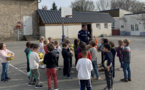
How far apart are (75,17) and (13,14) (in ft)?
34.7

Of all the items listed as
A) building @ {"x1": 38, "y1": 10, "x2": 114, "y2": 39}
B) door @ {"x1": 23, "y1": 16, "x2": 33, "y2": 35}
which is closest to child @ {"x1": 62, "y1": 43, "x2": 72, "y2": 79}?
building @ {"x1": 38, "y1": 10, "x2": 114, "y2": 39}

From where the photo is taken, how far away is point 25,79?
7.11 m

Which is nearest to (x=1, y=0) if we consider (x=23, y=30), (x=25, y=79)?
(x=23, y=30)

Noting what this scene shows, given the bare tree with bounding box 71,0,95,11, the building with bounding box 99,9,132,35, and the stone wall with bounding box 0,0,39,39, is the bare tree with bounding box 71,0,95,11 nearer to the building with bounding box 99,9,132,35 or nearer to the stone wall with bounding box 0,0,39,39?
the building with bounding box 99,9,132,35

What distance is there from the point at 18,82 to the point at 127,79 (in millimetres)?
4358

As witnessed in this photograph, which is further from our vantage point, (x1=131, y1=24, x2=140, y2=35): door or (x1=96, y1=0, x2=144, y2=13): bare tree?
(x1=96, y1=0, x2=144, y2=13): bare tree

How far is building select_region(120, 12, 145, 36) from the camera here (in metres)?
35.4

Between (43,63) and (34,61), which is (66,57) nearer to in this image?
(43,63)

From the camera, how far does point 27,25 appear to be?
86.6ft

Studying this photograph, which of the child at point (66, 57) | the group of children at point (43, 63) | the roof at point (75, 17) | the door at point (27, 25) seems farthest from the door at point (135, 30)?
the group of children at point (43, 63)

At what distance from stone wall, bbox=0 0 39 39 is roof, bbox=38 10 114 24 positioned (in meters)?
1.76

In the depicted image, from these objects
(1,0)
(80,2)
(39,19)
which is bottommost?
(39,19)

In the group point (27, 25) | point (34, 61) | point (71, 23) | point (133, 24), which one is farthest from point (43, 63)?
point (133, 24)

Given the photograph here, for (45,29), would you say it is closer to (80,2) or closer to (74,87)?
(74,87)
